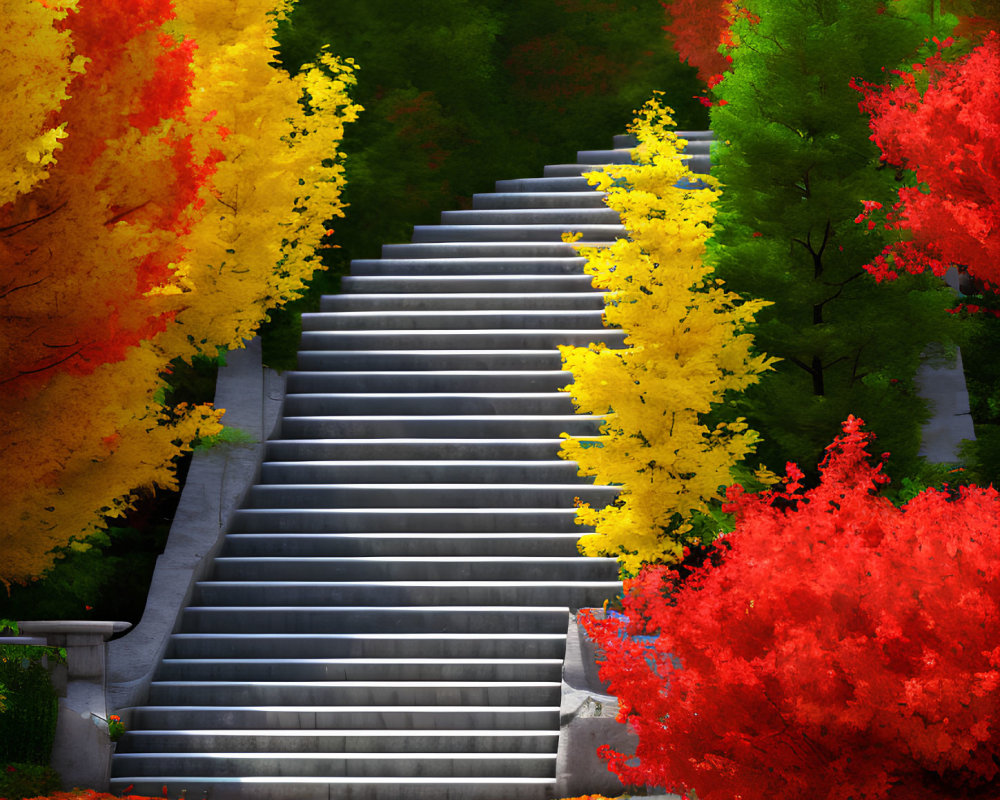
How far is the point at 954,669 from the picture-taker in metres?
7.80

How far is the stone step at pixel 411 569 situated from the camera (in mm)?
15102

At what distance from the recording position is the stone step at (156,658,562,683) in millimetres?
13953

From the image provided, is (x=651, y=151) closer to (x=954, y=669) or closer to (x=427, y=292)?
(x=427, y=292)

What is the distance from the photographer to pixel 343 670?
1402 centimetres

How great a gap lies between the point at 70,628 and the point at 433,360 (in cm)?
670

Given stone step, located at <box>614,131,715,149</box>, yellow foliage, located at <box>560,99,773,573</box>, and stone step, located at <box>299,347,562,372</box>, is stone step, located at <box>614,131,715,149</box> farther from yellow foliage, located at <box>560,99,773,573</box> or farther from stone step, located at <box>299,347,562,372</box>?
yellow foliage, located at <box>560,99,773,573</box>

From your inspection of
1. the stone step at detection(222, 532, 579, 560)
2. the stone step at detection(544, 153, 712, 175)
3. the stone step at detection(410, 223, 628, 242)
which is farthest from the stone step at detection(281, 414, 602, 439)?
the stone step at detection(544, 153, 712, 175)

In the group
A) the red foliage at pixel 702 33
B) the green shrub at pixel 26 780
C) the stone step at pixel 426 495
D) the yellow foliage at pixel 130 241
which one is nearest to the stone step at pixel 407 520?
the stone step at pixel 426 495

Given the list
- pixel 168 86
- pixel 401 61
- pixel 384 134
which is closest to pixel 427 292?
pixel 384 134

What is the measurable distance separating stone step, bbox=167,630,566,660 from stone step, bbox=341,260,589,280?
22.1 feet

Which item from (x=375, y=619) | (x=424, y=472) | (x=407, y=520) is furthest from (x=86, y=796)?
(x=424, y=472)

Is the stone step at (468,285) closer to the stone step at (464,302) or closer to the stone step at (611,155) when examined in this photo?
the stone step at (464,302)

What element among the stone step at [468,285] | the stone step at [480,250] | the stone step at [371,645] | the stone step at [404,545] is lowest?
the stone step at [371,645]

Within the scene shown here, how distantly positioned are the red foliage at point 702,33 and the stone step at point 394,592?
13.1 metres
